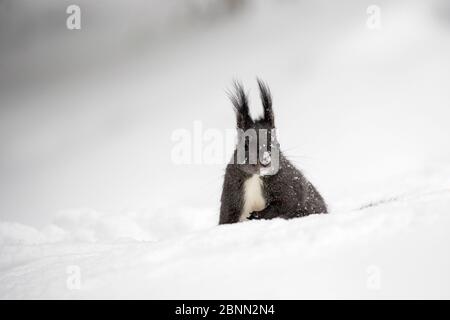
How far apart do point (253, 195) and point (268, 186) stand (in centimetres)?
25

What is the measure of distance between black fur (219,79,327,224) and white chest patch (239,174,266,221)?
0.16 ft

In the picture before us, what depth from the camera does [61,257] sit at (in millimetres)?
5117

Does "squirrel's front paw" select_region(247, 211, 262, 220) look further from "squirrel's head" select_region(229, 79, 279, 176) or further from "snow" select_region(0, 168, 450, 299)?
"snow" select_region(0, 168, 450, 299)

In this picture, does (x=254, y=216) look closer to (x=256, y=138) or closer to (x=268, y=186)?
(x=268, y=186)

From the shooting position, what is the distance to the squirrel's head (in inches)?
274

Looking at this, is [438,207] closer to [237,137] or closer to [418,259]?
[418,259]

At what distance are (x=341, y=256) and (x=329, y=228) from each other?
0.50 m

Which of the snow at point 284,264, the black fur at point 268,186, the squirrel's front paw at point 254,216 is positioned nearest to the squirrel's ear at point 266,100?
the black fur at point 268,186

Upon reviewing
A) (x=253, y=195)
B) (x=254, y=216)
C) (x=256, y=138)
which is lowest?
(x=254, y=216)

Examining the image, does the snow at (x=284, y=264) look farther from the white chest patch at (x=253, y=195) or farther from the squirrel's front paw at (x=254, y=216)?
the white chest patch at (x=253, y=195)

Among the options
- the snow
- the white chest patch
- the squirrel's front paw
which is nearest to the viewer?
the snow

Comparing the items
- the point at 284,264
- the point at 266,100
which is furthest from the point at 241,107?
the point at 284,264

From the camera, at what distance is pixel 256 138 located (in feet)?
23.4

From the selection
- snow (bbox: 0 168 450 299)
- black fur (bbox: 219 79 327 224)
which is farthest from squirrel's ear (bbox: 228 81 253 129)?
snow (bbox: 0 168 450 299)
